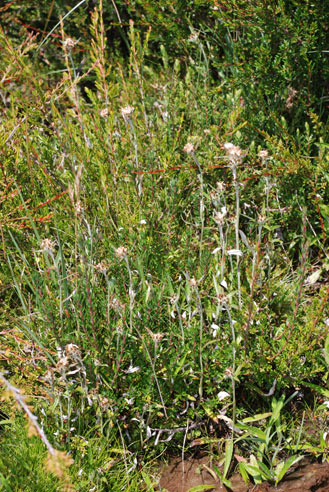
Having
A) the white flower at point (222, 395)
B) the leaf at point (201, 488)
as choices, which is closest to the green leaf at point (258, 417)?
the white flower at point (222, 395)

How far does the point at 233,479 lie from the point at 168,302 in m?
0.77

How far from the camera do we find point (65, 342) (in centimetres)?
208

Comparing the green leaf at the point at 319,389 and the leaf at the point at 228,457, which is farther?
the green leaf at the point at 319,389

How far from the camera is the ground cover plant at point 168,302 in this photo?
194cm

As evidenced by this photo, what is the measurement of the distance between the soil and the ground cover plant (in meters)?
0.04

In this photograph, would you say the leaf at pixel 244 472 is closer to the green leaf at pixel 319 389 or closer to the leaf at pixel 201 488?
the leaf at pixel 201 488

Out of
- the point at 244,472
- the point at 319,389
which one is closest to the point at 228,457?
the point at 244,472

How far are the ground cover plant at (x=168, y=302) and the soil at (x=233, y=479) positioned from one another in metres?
0.04

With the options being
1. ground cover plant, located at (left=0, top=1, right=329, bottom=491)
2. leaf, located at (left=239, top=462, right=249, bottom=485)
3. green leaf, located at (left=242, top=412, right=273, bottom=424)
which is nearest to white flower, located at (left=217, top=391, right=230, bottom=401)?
ground cover plant, located at (left=0, top=1, right=329, bottom=491)

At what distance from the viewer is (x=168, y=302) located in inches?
87.7

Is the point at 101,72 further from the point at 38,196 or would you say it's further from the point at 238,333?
the point at 238,333

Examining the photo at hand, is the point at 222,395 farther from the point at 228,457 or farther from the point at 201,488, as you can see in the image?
the point at 201,488

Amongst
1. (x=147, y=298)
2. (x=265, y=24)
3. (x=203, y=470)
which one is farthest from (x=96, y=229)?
(x=265, y=24)

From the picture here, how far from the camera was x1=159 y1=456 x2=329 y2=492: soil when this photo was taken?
192 centimetres
